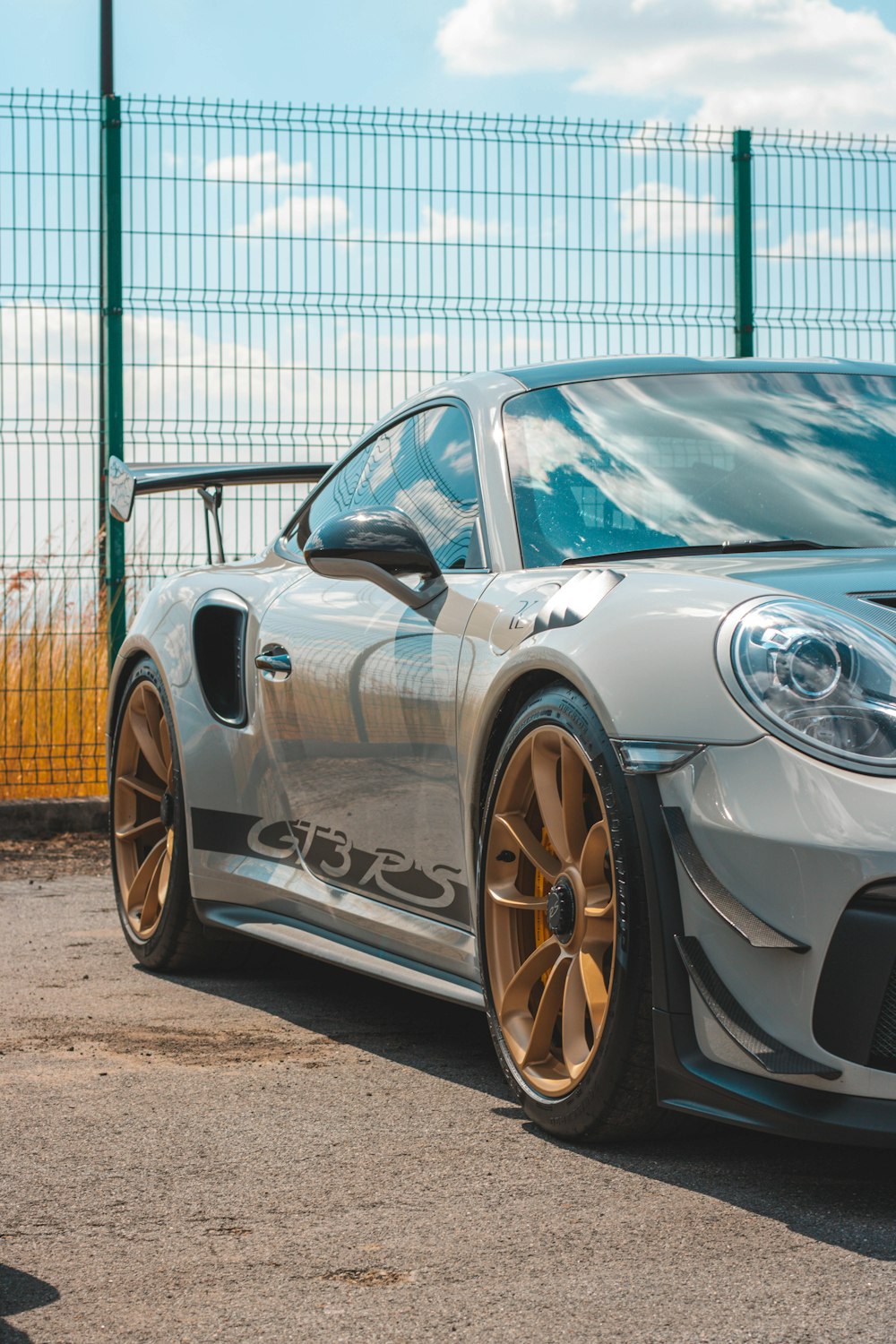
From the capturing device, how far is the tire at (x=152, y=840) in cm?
495

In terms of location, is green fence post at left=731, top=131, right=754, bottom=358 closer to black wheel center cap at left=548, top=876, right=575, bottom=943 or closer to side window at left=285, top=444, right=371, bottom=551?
side window at left=285, top=444, right=371, bottom=551

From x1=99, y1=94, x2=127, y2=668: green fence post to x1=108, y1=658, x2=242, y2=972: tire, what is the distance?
286 centimetres

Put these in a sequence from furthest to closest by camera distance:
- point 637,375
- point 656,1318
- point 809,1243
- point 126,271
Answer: point 126,271 → point 637,375 → point 809,1243 → point 656,1318

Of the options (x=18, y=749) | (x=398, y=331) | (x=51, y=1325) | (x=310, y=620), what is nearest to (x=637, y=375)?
(x=310, y=620)

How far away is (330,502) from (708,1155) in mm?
2147

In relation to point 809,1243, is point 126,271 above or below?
above

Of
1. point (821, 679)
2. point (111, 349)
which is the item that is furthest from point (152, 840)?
point (111, 349)

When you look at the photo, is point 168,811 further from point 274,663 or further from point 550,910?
point 550,910

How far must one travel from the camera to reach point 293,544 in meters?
4.72

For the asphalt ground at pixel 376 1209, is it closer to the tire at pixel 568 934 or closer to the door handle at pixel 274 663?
the tire at pixel 568 934

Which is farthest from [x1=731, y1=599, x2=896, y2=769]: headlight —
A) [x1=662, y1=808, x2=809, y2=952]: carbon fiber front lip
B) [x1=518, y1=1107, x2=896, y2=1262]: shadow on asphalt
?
[x1=518, y1=1107, x2=896, y2=1262]: shadow on asphalt

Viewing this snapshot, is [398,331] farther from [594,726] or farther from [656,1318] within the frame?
[656,1318]

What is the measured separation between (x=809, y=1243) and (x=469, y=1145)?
0.74m

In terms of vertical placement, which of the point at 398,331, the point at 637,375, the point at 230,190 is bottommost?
the point at 637,375
